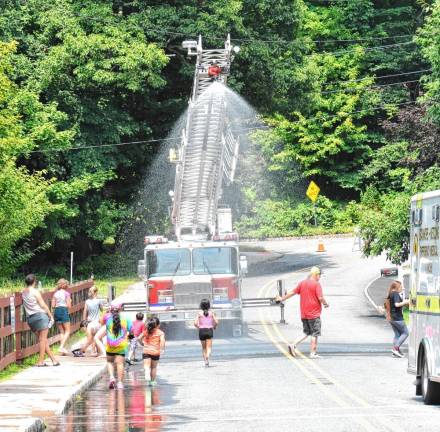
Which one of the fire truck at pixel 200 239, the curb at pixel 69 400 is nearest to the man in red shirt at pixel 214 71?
the fire truck at pixel 200 239

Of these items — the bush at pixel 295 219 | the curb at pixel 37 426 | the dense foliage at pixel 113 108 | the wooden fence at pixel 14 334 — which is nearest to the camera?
the curb at pixel 37 426

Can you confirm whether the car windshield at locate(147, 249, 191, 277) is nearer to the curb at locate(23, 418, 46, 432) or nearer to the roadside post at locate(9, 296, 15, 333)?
the roadside post at locate(9, 296, 15, 333)

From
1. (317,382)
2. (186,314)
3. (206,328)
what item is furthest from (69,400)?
(186,314)

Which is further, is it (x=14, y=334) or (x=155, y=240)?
(x=155, y=240)

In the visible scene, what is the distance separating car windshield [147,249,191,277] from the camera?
3250 cm

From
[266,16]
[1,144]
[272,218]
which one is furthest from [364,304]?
[272,218]

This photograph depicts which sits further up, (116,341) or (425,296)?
(425,296)

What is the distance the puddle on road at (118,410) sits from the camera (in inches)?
601

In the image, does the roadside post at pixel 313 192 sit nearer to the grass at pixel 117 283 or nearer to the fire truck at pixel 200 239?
the grass at pixel 117 283

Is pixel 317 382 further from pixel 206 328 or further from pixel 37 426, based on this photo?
pixel 37 426

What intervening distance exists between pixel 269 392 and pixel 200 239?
14.7 metres

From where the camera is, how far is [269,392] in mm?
19281

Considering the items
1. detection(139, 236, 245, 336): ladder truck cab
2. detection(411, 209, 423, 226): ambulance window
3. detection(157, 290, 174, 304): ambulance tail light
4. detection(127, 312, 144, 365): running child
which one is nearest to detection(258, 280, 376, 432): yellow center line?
detection(139, 236, 245, 336): ladder truck cab

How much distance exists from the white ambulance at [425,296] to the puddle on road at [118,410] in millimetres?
3501
